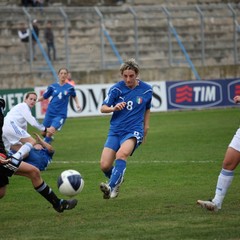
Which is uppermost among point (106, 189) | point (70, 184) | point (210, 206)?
point (70, 184)

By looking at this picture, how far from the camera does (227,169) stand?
11.3 metres

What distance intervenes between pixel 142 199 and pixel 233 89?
2403 cm

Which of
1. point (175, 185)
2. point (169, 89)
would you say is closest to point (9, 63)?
point (169, 89)

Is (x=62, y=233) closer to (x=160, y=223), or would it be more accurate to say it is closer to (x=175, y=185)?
(x=160, y=223)

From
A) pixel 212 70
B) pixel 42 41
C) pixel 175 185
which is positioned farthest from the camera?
pixel 212 70

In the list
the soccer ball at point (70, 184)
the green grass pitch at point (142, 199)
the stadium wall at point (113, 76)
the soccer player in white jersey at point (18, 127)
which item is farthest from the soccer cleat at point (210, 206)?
the stadium wall at point (113, 76)

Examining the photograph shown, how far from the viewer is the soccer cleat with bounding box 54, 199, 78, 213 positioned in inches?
452

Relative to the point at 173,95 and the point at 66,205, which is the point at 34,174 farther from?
the point at 173,95

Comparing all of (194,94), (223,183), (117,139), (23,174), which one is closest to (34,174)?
(23,174)

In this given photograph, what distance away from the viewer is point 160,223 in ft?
34.7

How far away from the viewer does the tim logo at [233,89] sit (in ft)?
119

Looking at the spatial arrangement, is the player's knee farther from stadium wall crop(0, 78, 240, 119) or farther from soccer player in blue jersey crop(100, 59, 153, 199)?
stadium wall crop(0, 78, 240, 119)

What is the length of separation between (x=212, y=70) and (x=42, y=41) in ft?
27.5

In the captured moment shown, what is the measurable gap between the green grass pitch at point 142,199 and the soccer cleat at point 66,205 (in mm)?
136
